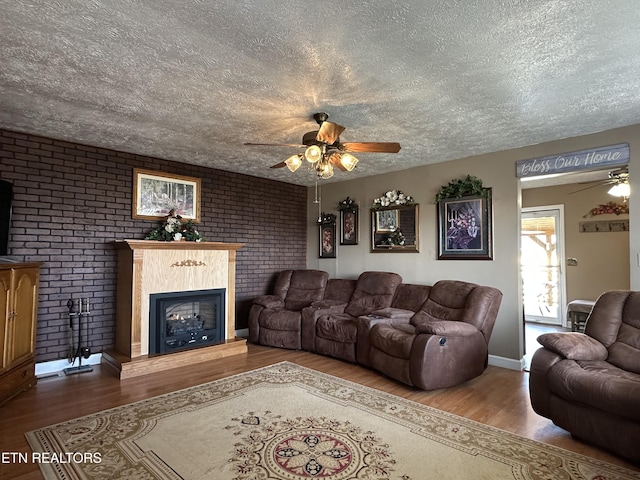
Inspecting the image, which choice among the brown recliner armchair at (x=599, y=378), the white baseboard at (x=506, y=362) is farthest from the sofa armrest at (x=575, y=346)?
the white baseboard at (x=506, y=362)

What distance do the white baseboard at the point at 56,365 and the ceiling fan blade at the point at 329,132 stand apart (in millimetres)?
3700

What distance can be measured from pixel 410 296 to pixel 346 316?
870 mm

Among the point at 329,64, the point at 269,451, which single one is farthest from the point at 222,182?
the point at 269,451

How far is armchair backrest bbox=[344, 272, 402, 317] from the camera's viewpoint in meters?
4.92

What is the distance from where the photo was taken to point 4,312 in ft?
10.3

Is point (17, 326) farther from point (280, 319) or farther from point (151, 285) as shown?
point (280, 319)

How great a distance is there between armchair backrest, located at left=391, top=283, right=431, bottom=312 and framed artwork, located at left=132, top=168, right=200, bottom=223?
2993 millimetres

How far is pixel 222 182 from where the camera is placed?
5.55 meters

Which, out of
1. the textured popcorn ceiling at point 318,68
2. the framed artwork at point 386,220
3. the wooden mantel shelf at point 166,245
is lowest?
the wooden mantel shelf at point 166,245

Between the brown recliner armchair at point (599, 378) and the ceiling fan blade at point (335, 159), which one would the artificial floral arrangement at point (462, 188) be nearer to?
the brown recliner armchair at point (599, 378)

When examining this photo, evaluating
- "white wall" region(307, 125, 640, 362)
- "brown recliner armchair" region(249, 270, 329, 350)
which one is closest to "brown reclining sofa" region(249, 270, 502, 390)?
"brown recliner armchair" region(249, 270, 329, 350)

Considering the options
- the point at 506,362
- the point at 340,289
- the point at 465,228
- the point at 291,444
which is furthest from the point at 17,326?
the point at 506,362

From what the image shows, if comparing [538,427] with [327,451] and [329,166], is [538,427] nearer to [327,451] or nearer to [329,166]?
[327,451]

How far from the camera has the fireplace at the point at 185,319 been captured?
167 inches
